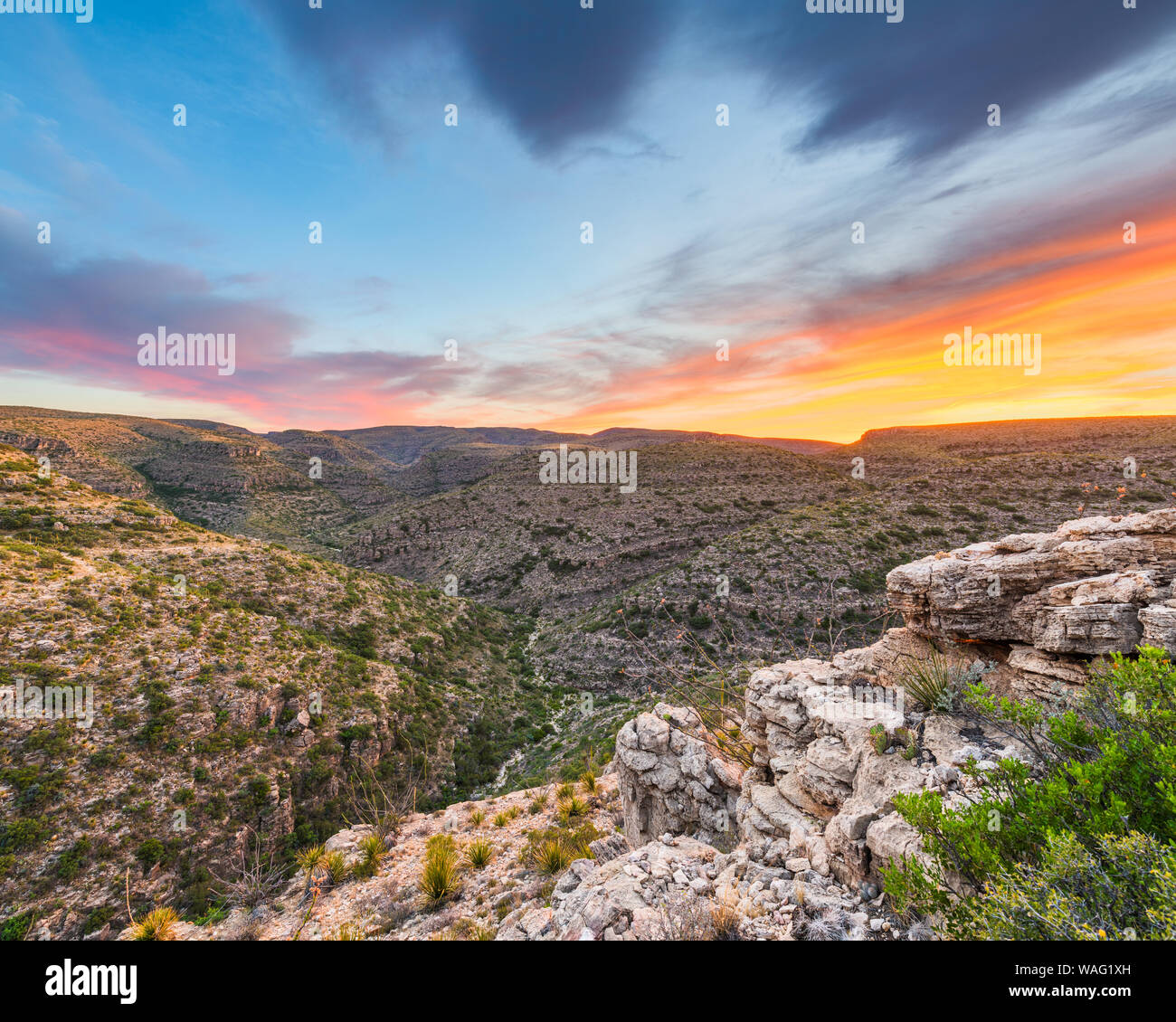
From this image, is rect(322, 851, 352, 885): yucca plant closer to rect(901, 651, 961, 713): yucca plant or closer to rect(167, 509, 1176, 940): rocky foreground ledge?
rect(167, 509, 1176, 940): rocky foreground ledge

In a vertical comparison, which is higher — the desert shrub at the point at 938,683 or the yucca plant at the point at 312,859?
the desert shrub at the point at 938,683

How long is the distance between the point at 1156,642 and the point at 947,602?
7.37 feet

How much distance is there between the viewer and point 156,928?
7.39m

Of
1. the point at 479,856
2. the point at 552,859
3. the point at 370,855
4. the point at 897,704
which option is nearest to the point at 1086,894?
the point at 897,704

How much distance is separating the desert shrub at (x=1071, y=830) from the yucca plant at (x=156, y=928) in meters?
11.5

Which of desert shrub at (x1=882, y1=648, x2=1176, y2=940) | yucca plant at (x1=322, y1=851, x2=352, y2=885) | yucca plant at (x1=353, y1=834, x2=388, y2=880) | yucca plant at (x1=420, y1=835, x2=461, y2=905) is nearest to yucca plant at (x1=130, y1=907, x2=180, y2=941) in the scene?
yucca plant at (x1=322, y1=851, x2=352, y2=885)

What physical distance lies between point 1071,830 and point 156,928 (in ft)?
42.7

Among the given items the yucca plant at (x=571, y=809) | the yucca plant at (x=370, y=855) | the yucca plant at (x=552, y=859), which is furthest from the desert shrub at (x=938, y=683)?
the yucca plant at (x=370, y=855)

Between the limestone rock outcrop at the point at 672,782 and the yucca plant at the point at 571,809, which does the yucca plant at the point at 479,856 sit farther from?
the limestone rock outcrop at the point at 672,782

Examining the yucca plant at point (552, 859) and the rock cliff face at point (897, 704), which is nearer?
the rock cliff face at point (897, 704)

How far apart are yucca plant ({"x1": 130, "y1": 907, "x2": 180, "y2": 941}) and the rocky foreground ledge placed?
572 millimetres

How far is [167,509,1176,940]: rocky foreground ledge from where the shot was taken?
4242mm

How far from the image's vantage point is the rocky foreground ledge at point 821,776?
4.24m
